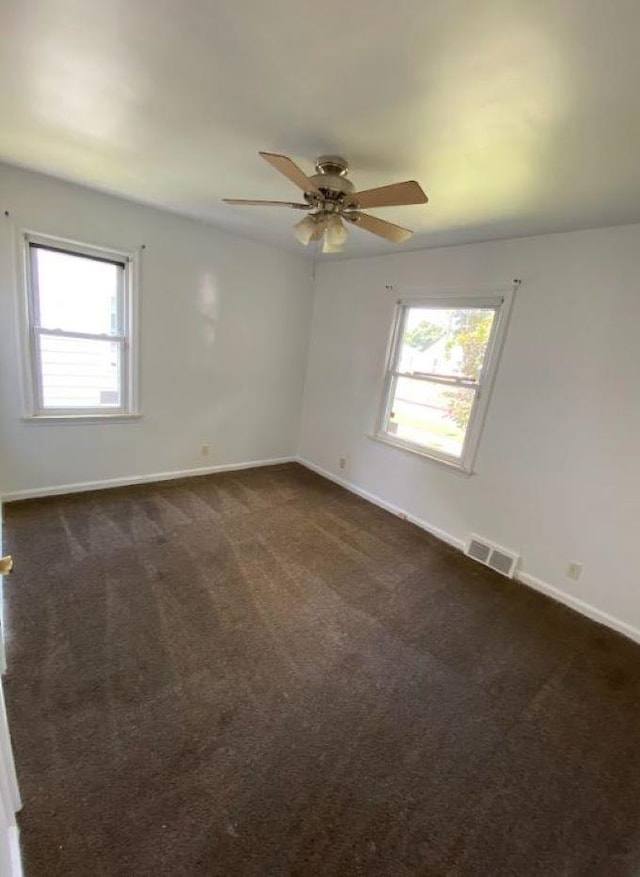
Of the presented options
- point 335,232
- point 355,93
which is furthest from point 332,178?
point 355,93

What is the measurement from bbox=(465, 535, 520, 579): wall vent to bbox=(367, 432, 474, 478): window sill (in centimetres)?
54

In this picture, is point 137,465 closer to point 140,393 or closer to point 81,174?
point 140,393

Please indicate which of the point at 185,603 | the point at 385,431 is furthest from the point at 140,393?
the point at 385,431

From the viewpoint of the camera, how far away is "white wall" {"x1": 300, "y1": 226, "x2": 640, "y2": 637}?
7.48 feet

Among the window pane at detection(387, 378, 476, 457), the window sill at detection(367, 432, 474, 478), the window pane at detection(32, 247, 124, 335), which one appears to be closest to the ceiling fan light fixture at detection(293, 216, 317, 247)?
the window pane at detection(387, 378, 476, 457)

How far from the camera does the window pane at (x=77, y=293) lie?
283cm

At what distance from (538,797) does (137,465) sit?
3.51 metres

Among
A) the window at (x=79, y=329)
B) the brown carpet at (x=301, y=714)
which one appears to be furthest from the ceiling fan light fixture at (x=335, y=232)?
the brown carpet at (x=301, y=714)

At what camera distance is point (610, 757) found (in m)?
1.59

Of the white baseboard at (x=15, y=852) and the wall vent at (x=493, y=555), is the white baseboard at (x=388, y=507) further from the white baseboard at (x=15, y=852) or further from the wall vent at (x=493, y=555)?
the white baseboard at (x=15, y=852)

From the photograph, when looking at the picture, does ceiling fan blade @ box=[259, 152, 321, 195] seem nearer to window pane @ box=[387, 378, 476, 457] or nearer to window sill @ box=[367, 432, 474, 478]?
window pane @ box=[387, 378, 476, 457]

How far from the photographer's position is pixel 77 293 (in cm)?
298

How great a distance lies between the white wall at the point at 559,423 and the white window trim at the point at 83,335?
2.29 m

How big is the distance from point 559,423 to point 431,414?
103 centimetres
